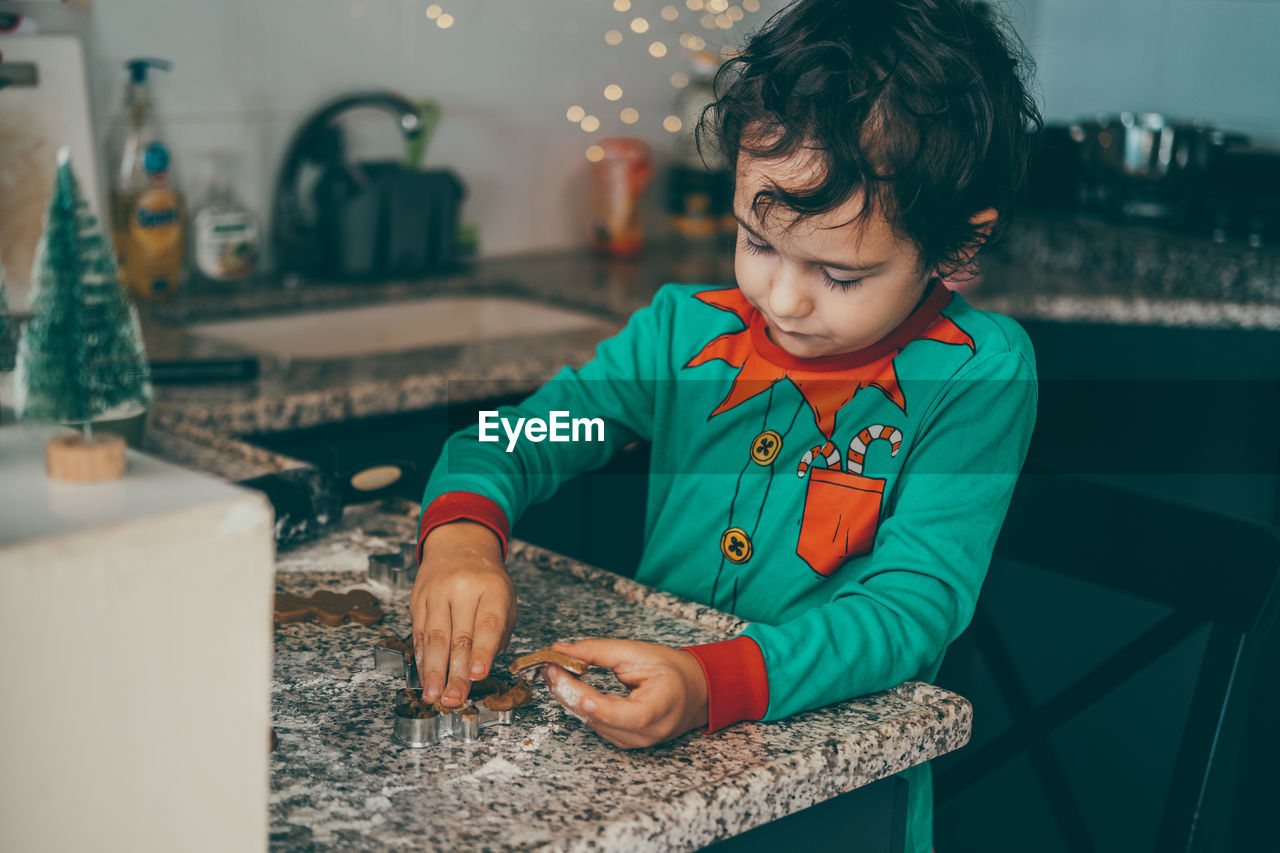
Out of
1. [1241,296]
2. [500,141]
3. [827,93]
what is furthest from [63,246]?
[1241,296]

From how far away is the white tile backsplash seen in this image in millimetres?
1916

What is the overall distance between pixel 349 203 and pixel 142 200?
0.34 metres

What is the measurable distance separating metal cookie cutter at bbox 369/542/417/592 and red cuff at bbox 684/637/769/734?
0.26 meters

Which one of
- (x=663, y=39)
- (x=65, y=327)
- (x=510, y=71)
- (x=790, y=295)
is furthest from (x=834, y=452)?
(x=663, y=39)

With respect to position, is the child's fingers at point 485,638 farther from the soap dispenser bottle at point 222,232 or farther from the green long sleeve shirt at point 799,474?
the soap dispenser bottle at point 222,232

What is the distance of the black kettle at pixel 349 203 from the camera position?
2.02 metres

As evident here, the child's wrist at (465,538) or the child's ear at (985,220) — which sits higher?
the child's ear at (985,220)

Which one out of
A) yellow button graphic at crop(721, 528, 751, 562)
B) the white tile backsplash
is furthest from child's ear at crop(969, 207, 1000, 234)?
the white tile backsplash

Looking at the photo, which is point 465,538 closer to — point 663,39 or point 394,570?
point 394,570

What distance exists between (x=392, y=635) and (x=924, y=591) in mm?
338

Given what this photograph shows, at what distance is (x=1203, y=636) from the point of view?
5.68 feet

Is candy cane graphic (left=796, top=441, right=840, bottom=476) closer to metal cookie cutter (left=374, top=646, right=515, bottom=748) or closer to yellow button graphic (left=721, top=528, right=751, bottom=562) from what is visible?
yellow button graphic (left=721, top=528, right=751, bottom=562)

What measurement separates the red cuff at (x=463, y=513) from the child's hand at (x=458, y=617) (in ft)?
0.14

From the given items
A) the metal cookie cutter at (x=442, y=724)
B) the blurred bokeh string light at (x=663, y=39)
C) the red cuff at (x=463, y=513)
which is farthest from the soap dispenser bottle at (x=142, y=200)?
the metal cookie cutter at (x=442, y=724)
